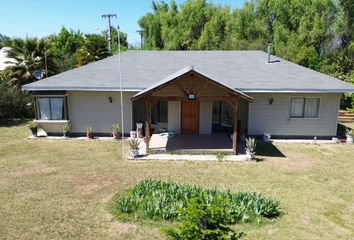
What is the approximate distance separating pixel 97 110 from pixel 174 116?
14.4ft

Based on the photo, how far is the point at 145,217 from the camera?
27.5 ft

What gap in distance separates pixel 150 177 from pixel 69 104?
811 centimetres

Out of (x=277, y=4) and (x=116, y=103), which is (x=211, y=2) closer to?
(x=277, y=4)

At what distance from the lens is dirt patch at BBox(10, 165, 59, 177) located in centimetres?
1166

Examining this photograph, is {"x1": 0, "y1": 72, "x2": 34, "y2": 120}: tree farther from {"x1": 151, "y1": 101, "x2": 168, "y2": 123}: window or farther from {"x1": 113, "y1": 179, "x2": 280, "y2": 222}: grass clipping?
{"x1": 113, "y1": 179, "x2": 280, "y2": 222}: grass clipping

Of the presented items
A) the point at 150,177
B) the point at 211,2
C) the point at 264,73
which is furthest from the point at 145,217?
the point at 211,2

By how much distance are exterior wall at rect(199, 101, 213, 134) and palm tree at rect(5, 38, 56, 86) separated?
12.5 m

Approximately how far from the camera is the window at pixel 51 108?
16781 mm

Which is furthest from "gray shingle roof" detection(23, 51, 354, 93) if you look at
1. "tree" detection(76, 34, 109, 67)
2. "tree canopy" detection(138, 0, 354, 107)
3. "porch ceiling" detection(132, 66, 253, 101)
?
"tree canopy" detection(138, 0, 354, 107)

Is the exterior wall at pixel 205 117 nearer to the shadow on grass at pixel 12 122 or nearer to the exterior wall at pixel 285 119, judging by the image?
the exterior wall at pixel 285 119

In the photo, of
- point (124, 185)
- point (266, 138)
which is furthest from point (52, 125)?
point (266, 138)

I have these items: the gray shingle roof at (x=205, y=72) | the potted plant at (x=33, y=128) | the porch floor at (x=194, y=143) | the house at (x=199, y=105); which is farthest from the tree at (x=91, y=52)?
the porch floor at (x=194, y=143)

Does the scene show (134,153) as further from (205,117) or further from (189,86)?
(205,117)

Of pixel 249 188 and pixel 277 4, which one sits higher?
pixel 277 4
